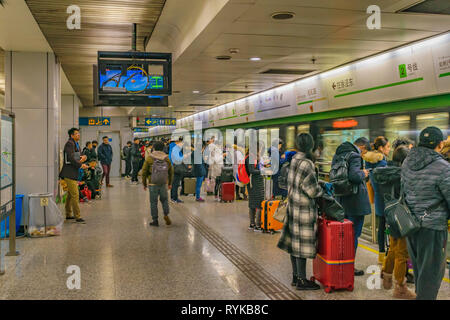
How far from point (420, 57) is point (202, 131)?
1592 centimetres

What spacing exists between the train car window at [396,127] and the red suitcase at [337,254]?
133 inches

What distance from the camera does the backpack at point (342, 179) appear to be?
193 inches

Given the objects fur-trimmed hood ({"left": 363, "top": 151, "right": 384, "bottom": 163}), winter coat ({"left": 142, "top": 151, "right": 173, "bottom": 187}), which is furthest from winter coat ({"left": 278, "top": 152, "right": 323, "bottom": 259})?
winter coat ({"left": 142, "top": 151, "right": 173, "bottom": 187})

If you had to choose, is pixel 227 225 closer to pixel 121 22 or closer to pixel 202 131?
pixel 121 22

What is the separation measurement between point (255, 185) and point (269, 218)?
0.62m

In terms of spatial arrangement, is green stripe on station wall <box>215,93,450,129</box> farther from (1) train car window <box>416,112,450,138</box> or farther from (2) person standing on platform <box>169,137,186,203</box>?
(2) person standing on platform <box>169,137,186,203</box>

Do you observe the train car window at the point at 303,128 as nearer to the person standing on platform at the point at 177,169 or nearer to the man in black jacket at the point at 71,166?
the person standing on platform at the point at 177,169

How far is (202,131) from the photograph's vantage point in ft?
72.7

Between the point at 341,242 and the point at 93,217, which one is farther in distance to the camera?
the point at 93,217

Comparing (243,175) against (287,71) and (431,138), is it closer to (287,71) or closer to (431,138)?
(287,71)

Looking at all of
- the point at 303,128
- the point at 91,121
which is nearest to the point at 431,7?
the point at 303,128

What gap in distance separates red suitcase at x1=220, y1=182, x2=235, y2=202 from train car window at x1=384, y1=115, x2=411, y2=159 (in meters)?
4.65

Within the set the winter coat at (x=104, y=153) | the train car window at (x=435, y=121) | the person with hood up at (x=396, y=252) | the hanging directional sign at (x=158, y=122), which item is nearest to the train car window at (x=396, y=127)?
the train car window at (x=435, y=121)

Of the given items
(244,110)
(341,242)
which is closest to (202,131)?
(244,110)
